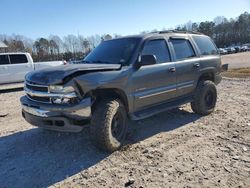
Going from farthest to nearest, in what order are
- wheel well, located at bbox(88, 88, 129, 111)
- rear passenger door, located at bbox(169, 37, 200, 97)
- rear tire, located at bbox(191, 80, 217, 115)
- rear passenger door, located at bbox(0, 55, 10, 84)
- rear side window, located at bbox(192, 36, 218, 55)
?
rear passenger door, located at bbox(0, 55, 10, 84) → rear side window, located at bbox(192, 36, 218, 55) → rear tire, located at bbox(191, 80, 217, 115) → rear passenger door, located at bbox(169, 37, 200, 97) → wheel well, located at bbox(88, 88, 129, 111)

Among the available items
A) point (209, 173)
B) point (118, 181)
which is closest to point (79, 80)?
point (118, 181)

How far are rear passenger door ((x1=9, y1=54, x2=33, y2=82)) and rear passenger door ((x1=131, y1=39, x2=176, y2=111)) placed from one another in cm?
1049

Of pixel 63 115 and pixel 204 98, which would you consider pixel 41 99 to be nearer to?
pixel 63 115

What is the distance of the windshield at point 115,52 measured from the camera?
5340mm

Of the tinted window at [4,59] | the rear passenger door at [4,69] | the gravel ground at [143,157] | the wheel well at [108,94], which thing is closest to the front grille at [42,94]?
the wheel well at [108,94]

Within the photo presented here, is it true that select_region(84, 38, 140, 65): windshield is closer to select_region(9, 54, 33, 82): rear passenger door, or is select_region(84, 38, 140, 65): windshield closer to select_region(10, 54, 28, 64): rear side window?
select_region(9, 54, 33, 82): rear passenger door

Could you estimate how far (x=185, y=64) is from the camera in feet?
20.6

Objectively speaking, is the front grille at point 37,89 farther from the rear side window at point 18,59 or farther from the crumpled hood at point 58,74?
the rear side window at point 18,59

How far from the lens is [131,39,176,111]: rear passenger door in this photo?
5199 mm

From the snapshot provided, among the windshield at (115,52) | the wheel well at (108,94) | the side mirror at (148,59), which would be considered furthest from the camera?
the windshield at (115,52)

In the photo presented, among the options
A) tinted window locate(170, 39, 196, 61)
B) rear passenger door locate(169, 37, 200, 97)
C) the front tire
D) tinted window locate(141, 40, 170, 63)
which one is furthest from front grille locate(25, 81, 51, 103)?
tinted window locate(170, 39, 196, 61)

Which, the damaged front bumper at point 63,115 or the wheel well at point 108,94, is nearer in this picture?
the damaged front bumper at point 63,115

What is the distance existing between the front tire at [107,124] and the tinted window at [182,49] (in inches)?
82.3

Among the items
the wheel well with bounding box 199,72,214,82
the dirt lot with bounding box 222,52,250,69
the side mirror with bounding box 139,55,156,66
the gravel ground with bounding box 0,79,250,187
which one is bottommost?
the dirt lot with bounding box 222,52,250,69
